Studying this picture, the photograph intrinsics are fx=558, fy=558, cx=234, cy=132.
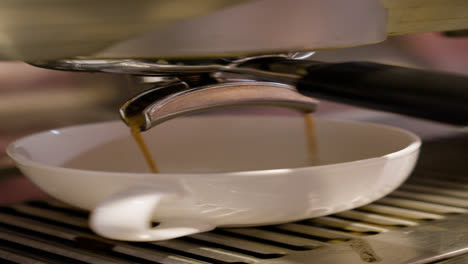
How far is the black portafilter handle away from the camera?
0.24 metres

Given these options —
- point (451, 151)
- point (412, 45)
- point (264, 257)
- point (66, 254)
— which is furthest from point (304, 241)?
point (412, 45)

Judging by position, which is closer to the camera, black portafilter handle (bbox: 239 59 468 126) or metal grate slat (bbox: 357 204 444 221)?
black portafilter handle (bbox: 239 59 468 126)

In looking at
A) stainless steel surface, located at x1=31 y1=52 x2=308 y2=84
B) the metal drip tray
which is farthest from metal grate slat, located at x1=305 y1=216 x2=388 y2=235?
stainless steel surface, located at x1=31 y1=52 x2=308 y2=84

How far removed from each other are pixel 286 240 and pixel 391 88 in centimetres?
12

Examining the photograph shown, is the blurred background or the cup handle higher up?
the blurred background

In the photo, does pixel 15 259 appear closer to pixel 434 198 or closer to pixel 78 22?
pixel 78 22

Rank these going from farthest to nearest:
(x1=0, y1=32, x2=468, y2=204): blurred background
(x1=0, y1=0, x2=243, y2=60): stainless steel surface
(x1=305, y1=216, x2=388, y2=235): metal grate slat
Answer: (x1=0, y1=32, x2=468, y2=204): blurred background, (x1=305, y1=216, x2=388, y2=235): metal grate slat, (x1=0, y1=0, x2=243, y2=60): stainless steel surface

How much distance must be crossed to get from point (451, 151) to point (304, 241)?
293 mm

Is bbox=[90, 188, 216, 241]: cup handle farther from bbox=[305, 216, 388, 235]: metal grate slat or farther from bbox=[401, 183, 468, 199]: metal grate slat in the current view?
bbox=[401, 183, 468, 199]: metal grate slat

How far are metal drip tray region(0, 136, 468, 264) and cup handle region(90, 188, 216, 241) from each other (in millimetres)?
44

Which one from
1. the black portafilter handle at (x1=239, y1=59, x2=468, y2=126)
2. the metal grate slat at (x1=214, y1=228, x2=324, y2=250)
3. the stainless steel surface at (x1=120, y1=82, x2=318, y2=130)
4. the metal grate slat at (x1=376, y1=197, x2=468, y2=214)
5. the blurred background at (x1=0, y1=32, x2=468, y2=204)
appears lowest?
the metal grate slat at (x1=376, y1=197, x2=468, y2=214)

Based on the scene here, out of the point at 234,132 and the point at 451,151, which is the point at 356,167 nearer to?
the point at 234,132

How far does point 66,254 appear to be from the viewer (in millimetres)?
314

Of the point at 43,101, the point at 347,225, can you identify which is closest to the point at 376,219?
the point at 347,225
